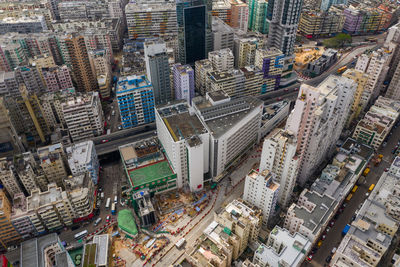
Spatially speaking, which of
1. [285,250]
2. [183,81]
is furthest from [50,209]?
[183,81]

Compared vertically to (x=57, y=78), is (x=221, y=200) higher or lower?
lower

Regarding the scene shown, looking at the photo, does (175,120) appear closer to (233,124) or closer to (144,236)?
(233,124)

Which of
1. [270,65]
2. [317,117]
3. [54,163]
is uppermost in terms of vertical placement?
[317,117]

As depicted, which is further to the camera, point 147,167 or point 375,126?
point 375,126

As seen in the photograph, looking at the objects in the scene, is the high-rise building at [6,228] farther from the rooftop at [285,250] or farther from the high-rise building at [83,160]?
the rooftop at [285,250]

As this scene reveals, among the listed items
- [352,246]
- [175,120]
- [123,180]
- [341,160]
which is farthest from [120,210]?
[341,160]

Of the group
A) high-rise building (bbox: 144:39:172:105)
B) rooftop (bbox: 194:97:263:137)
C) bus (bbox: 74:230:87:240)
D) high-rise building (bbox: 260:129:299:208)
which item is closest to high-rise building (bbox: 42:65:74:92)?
high-rise building (bbox: 144:39:172:105)

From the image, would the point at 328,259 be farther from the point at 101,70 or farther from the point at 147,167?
the point at 101,70
